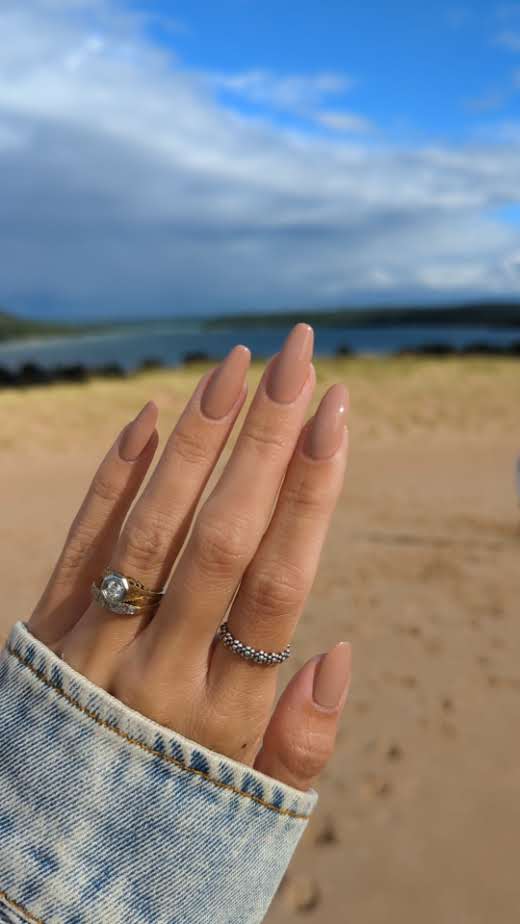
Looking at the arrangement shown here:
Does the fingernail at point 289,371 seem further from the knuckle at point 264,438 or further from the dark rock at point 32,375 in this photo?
the dark rock at point 32,375

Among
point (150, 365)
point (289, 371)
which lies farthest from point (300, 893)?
point (150, 365)

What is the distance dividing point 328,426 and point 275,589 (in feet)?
0.74

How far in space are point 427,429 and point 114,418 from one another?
5659 mm

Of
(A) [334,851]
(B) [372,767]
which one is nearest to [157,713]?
(A) [334,851]

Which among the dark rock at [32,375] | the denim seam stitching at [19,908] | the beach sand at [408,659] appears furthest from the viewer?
the dark rock at [32,375]

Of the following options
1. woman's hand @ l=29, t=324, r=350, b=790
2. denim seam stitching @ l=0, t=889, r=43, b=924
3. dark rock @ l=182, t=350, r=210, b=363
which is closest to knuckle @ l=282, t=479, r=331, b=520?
woman's hand @ l=29, t=324, r=350, b=790

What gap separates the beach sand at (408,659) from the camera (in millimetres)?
2965

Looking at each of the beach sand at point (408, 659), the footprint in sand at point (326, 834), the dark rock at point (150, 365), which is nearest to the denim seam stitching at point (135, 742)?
the beach sand at point (408, 659)

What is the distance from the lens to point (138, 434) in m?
1.15

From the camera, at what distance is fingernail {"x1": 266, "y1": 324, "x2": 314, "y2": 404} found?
41.1 inches

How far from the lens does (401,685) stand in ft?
14.7

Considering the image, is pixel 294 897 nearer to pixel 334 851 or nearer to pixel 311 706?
pixel 334 851

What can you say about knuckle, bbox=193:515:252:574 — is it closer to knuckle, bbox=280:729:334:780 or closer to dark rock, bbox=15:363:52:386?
knuckle, bbox=280:729:334:780

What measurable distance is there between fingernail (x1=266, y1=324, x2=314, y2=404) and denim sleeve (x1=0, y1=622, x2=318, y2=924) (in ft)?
1.44
